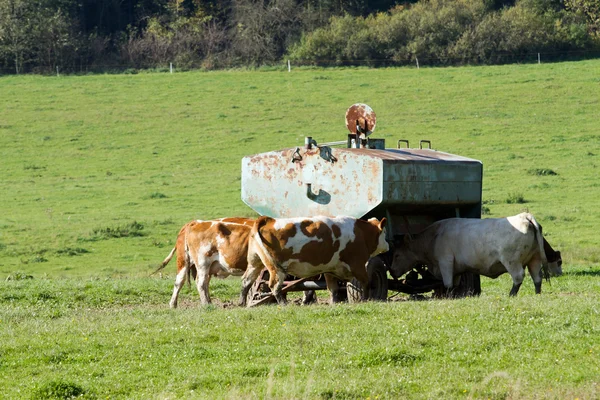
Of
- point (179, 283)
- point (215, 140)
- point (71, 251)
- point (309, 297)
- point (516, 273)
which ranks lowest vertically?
point (71, 251)

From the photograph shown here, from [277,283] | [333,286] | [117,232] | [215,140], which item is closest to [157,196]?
[117,232]

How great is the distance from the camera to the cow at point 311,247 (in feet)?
47.7

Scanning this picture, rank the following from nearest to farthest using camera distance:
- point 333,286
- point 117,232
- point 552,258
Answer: point 333,286 → point 552,258 → point 117,232

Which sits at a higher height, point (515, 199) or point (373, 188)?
point (373, 188)

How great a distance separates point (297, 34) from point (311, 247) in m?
53.0

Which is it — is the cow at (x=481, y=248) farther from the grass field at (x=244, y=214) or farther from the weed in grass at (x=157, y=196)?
the weed in grass at (x=157, y=196)

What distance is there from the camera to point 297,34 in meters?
66.3

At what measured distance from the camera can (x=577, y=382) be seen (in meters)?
9.20

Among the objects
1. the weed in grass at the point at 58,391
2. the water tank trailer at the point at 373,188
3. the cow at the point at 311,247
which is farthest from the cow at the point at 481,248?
the weed in grass at the point at 58,391

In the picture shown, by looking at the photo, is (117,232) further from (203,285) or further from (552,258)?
(552,258)

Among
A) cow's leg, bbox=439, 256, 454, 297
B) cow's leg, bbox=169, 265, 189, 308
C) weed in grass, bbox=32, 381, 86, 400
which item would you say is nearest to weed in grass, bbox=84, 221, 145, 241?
cow's leg, bbox=169, 265, 189, 308

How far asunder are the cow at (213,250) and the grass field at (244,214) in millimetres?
577

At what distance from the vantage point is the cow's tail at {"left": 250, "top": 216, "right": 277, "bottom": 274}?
14.5 metres

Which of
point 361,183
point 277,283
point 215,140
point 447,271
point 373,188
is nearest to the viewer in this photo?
point 277,283
